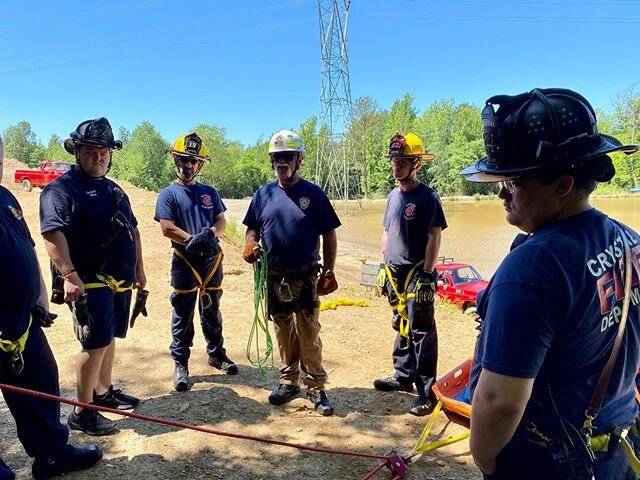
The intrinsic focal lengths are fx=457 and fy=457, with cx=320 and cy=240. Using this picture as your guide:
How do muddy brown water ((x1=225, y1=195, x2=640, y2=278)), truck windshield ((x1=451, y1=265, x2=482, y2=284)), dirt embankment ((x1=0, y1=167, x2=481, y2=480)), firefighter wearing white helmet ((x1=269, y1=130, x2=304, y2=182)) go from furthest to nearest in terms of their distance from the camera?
1. muddy brown water ((x1=225, y1=195, x2=640, y2=278))
2. truck windshield ((x1=451, y1=265, x2=482, y2=284))
3. firefighter wearing white helmet ((x1=269, y1=130, x2=304, y2=182))
4. dirt embankment ((x1=0, y1=167, x2=481, y2=480))

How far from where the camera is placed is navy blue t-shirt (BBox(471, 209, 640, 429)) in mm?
1246

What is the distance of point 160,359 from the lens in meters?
5.11

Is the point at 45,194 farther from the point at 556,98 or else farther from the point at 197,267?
the point at 556,98

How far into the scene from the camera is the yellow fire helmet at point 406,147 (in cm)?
402

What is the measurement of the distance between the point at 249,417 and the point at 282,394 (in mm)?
373

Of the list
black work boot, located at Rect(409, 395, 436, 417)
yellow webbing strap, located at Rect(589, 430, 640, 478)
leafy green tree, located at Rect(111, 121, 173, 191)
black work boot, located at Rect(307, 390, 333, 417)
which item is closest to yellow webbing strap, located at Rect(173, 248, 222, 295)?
black work boot, located at Rect(307, 390, 333, 417)

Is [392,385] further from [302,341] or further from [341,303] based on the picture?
[341,303]

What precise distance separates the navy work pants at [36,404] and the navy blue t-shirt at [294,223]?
1.80 meters

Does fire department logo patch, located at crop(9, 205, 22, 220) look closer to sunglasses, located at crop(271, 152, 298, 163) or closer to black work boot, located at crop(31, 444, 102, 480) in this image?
black work boot, located at crop(31, 444, 102, 480)

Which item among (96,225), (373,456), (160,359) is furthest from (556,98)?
(160,359)

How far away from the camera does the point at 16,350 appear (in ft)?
8.45

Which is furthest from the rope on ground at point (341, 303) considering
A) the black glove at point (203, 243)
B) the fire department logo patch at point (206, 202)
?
the black glove at point (203, 243)

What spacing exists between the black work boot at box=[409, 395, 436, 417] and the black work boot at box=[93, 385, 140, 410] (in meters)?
2.42

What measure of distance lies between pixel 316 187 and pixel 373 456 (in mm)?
2146
